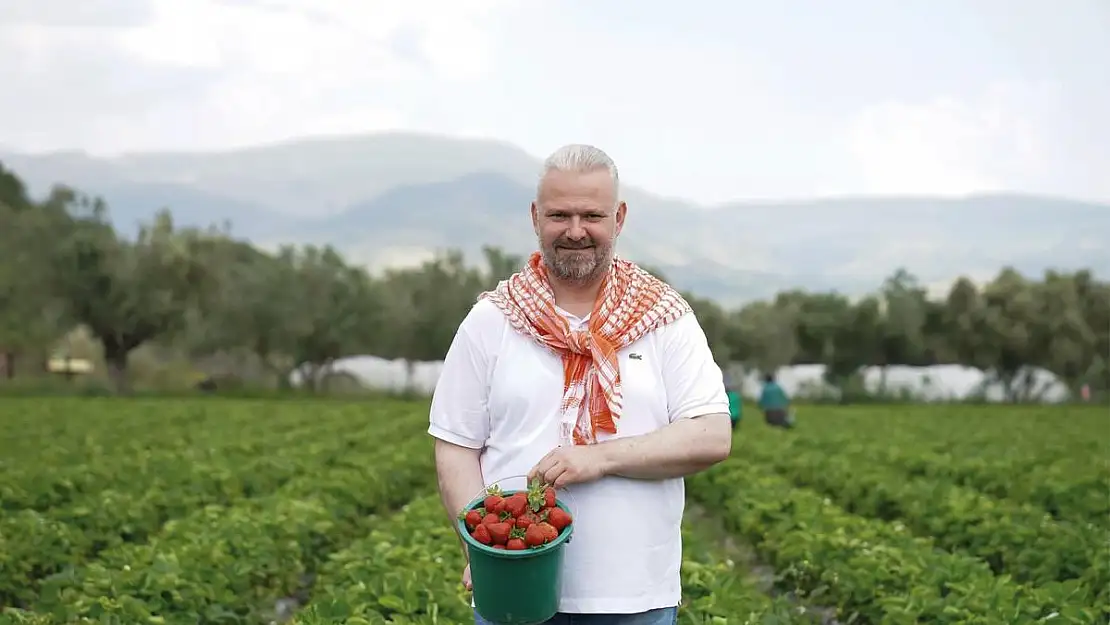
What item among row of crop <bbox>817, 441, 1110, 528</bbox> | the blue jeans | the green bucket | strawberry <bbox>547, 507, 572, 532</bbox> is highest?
strawberry <bbox>547, 507, 572, 532</bbox>

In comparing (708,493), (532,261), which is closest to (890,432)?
(708,493)

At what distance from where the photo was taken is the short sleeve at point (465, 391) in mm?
3119

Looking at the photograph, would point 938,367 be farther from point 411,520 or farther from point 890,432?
point 411,520

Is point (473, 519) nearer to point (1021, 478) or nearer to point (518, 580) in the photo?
point (518, 580)

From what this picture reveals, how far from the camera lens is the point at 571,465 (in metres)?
2.88

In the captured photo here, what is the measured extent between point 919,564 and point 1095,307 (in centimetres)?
7220

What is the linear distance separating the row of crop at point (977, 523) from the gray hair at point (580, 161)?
574 cm

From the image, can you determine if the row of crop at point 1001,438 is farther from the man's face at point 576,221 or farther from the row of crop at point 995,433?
the man's face at point 576,221

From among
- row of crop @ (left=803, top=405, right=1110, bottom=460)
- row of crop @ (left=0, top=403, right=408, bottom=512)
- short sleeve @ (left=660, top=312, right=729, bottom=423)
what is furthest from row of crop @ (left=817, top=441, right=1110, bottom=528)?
row of crop @ (left=0, top=403, right=408, bottom=512)

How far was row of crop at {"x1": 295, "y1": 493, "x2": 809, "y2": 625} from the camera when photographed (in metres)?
5.66

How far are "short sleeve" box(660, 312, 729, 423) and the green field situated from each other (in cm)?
271

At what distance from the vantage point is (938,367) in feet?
239

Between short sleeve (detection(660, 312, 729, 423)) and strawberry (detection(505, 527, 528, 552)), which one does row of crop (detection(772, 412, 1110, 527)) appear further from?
strawberry (detection(505, 527, 528, 552))

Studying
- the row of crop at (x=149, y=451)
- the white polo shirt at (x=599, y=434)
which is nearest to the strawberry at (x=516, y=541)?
the white polo shirt at (x=599, y=434)
